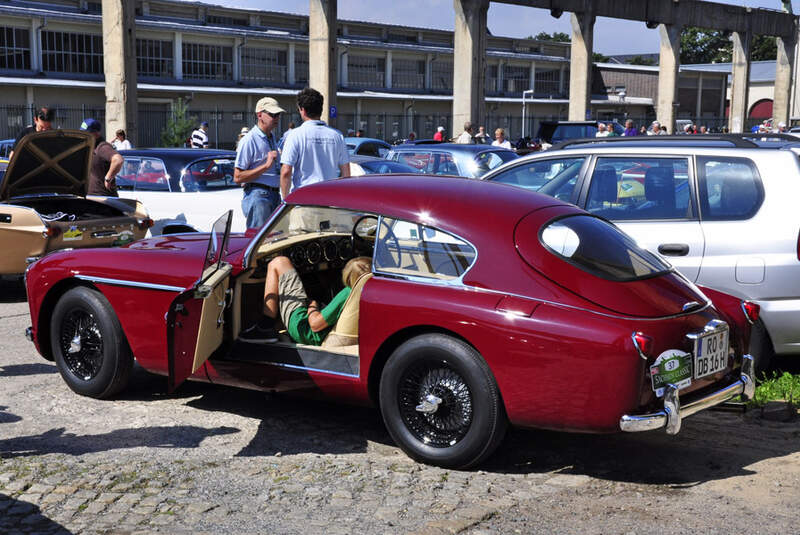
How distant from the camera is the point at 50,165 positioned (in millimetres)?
9820

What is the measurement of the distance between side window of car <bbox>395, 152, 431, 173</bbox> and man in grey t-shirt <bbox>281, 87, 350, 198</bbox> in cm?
757

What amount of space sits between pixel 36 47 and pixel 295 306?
42.9m

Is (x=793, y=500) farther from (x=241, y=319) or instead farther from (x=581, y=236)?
(x=241, y=319)

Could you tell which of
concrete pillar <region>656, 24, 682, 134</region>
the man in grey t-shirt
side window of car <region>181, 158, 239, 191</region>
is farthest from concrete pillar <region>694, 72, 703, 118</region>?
the man in grey t-shirt

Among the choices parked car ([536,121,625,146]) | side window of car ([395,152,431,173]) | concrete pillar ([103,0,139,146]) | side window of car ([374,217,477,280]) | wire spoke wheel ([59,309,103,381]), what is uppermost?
concrete pillar ([103,0,139,146])

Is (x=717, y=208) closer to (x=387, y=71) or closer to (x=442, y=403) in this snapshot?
(x=442, y=403)

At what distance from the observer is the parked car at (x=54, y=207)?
9.52 metres

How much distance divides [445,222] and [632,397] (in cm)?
136

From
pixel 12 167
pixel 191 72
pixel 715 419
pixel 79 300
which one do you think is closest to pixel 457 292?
pixel 715 419

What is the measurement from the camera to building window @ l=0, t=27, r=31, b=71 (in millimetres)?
42875

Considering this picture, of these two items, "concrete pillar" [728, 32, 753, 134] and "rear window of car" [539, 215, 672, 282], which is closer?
"rear window of car" [539, 215, 672, 282]

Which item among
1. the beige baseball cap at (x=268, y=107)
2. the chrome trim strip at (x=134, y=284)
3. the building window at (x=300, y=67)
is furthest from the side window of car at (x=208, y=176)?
the building window at (x=300, y=67)

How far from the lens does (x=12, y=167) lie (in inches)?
378

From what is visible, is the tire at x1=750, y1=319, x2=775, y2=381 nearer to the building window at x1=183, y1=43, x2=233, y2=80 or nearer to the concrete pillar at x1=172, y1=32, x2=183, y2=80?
the concrete pillar at x1=172, y1=32, x2=183, y2=80
